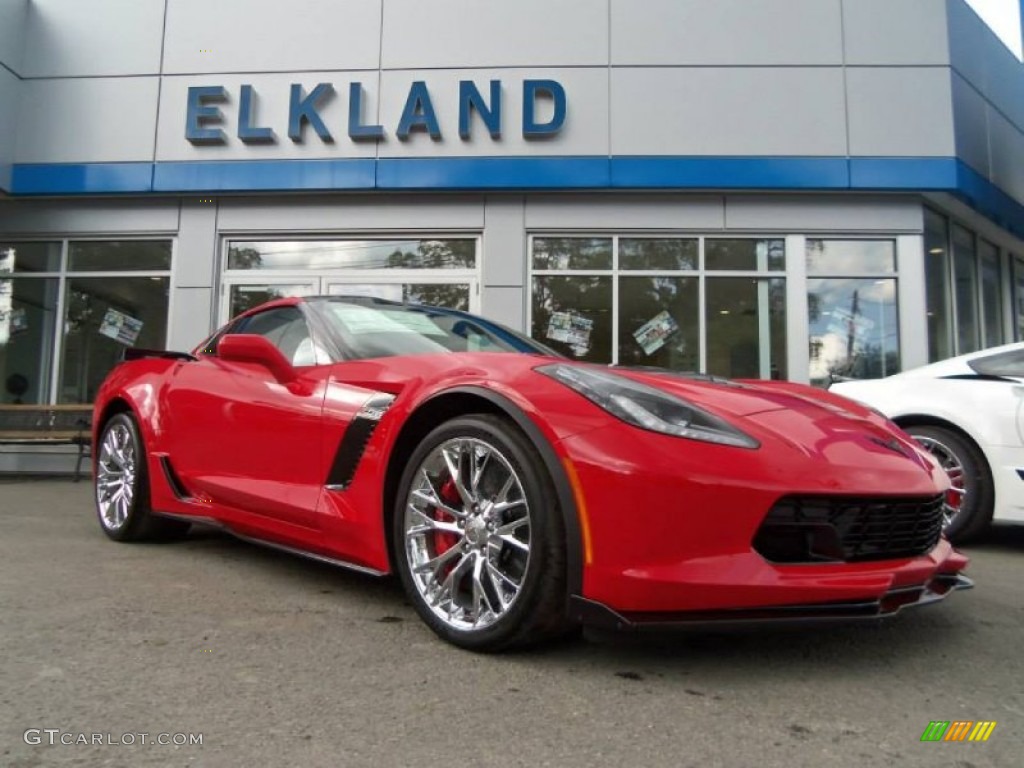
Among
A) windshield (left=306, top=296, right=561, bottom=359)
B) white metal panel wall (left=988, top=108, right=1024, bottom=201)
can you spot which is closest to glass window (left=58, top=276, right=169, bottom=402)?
windshield (left=306, top=296, right=561, bottom=359)

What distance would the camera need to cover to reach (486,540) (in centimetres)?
233

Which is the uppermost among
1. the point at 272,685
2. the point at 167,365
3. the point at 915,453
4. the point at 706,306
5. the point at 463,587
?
the point at 706,306

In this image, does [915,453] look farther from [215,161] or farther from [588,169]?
[215,161]

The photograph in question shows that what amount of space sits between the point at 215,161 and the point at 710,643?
341 inches

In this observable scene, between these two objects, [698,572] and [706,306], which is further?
[706,306]

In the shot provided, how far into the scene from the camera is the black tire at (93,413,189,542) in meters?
4.06

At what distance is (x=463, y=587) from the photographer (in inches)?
95.4

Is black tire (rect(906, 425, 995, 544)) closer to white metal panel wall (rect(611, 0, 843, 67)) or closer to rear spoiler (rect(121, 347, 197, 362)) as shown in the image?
rear spoiler (rect(121, 347, 197, 362))

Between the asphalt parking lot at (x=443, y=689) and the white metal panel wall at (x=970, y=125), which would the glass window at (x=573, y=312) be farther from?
the asphalt parking lot at (x=443, y=689)

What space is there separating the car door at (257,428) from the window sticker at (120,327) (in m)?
6.37

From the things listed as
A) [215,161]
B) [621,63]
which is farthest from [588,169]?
[215,161]

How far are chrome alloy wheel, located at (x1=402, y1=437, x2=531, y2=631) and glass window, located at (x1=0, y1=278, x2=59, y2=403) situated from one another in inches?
358

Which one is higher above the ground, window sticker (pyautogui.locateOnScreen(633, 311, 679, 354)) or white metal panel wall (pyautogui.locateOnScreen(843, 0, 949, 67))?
white metal panel wall (pyautogui.locateOnScreen(843, 0, 949, 67))
